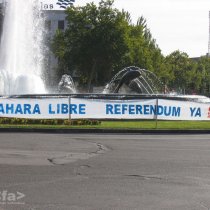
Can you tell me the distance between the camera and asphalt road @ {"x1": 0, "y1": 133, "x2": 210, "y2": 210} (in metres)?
8.30

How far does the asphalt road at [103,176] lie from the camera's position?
27.2 feet

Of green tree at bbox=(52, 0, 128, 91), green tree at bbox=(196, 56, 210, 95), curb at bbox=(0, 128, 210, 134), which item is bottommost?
curb at bbox=(0, 128, 210, 134)

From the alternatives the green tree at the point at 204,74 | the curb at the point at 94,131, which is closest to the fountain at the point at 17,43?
the curb at the point at 94,131

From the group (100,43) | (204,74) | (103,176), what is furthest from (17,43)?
(204,74)

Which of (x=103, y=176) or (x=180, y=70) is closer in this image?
(x=103, y=176)

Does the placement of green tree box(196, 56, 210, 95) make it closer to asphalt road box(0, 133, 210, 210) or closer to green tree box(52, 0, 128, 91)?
green tree box(52, 0, 128, 91)

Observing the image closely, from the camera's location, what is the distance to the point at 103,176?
10758 millimetres

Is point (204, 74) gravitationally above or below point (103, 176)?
above

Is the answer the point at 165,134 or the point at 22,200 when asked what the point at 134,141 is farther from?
the point at 22,200

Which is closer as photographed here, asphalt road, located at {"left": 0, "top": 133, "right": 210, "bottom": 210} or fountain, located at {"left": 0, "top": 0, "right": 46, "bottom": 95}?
asphalt road, located at {"left": 0, "top": 133, "right": 210, "bottom": 210}

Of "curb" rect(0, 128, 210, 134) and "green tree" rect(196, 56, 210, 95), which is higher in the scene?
"green tree" rect(196, 56, 210, 95)

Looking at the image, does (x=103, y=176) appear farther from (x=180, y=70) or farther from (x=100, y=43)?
(x=180, y=70)

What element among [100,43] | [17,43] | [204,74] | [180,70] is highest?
[100,43]

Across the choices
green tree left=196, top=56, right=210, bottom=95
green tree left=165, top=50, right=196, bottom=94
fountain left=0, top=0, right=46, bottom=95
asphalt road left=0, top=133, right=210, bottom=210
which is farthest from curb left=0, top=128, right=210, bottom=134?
green tree left=196, top=56, right=210, bottom=95
